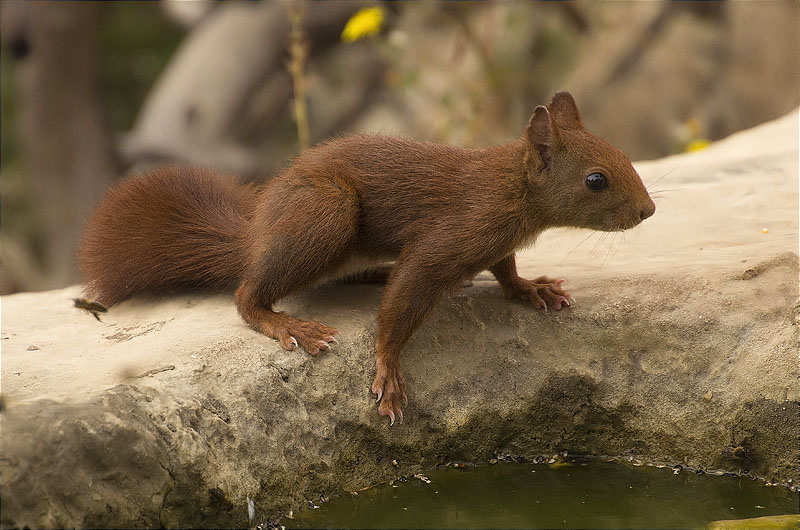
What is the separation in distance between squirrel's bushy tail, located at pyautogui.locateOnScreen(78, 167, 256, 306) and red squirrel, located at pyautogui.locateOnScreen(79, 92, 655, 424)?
0.04 m

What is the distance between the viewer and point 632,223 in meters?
4.37

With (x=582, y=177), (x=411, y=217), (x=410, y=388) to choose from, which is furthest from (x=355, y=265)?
(x=582, y=177)

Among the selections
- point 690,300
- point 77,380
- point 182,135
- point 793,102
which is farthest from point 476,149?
point 793,102

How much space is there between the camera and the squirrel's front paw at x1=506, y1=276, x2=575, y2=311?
457 centimetres

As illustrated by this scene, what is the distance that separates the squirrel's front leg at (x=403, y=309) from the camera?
4.15 m

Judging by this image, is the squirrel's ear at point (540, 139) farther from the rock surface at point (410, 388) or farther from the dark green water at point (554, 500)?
the dark green water at point (554, 500)

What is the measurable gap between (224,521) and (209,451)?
0.84 ft

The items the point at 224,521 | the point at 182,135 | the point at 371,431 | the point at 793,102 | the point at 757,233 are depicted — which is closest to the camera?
the point at 224,521

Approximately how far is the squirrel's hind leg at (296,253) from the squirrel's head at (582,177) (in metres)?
0.83

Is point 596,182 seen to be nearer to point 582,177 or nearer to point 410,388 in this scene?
point 582,177

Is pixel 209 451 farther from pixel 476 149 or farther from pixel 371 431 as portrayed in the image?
pixel 476 149

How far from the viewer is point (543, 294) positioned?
15.1ft

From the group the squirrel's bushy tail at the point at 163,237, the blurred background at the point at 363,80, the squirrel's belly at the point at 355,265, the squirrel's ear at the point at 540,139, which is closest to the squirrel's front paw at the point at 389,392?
the squirrel's belly at the point at 355,265

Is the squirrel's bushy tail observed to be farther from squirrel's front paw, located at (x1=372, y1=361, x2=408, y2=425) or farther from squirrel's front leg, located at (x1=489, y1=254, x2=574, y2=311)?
squirrel's front leg, located at (x1=489, y1=254, x2=574, y2=311)
